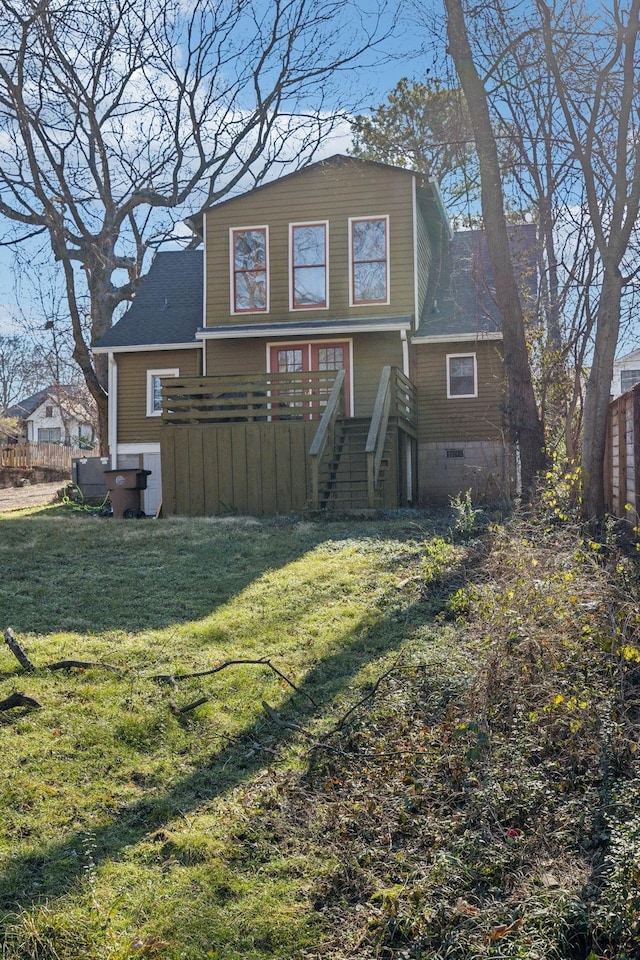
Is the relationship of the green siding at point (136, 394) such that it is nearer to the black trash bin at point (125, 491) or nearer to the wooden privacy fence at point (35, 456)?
the black trash bin at point (125, 491)

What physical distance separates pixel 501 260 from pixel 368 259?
6216mm

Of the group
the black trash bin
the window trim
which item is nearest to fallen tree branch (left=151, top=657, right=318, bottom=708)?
the black trash bin

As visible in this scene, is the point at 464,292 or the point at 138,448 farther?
the point at 138,448

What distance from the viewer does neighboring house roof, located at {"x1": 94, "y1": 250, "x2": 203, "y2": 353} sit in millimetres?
18938

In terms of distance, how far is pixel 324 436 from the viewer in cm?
1259

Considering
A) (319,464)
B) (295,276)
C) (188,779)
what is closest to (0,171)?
(295,276)

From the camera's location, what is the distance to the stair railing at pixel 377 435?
1205 centimetres

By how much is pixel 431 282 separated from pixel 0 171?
1145cm

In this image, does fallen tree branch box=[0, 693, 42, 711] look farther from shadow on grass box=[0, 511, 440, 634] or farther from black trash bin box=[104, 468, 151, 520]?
black trash bin box=[104, 468, 151, 520]

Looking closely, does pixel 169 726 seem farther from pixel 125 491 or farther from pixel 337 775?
pixel 125 491

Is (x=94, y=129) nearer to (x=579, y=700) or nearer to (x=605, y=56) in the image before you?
(x=605, y=56)

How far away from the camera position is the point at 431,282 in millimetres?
19078

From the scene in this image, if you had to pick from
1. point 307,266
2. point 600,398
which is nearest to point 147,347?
point 307,266

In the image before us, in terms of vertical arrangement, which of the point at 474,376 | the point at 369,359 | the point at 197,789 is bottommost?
the point at 197,789
